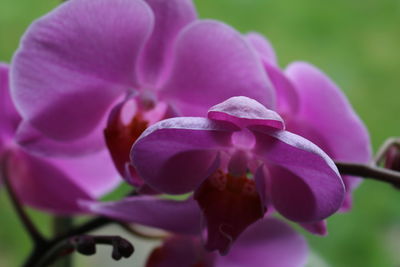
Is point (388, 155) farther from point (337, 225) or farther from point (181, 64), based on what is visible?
point (337, 225)

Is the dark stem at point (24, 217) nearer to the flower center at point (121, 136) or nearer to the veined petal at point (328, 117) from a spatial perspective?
the flower center at point (121, 136)

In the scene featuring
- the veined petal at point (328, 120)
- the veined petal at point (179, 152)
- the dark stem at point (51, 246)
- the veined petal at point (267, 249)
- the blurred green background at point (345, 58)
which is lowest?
the blurred green background at point (345, 58)

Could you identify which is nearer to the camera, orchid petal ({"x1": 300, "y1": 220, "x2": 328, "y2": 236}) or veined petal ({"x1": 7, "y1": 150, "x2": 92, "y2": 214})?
orchid petal ({"x1": 300, "y1": 220, "x2": 328, "y2": 236})

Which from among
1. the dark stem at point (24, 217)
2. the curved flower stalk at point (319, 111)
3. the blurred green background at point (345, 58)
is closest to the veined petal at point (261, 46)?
the curved flower stalk at point (319, 111)

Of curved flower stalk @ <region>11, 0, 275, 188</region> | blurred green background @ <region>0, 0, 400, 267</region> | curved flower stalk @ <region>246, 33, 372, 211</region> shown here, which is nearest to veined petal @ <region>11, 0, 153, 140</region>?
curved flower stalk @ <region>11, 0, 275, 188</region>

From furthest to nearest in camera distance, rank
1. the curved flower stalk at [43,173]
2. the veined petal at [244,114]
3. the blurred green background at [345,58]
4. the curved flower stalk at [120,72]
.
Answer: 1. the blurred green background at [345,58]
2. the curved flower stalk at [43,173]
3. the curved flower stalk at [120,72]
4. the veined petal at [244,114]

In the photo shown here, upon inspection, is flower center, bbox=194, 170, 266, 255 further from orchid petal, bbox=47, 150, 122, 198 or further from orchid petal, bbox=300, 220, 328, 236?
orchid petal, bbox=47, 150, 122, 198

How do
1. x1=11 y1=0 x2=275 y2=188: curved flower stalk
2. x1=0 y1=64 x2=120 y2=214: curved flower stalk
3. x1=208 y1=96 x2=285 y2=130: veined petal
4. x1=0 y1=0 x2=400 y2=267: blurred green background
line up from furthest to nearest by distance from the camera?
x1=0 y1=0 x2=400 y2=267: blurred green background
x1=0 y1=64 x2=120 y2=214: curved flower stalk
x1=11 y1=0 x2=275 y2=188: curved flower stalk
x1=208 y1=96 x2=285 y2=130: veined petal

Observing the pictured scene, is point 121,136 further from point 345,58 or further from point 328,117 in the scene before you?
point 345,58
